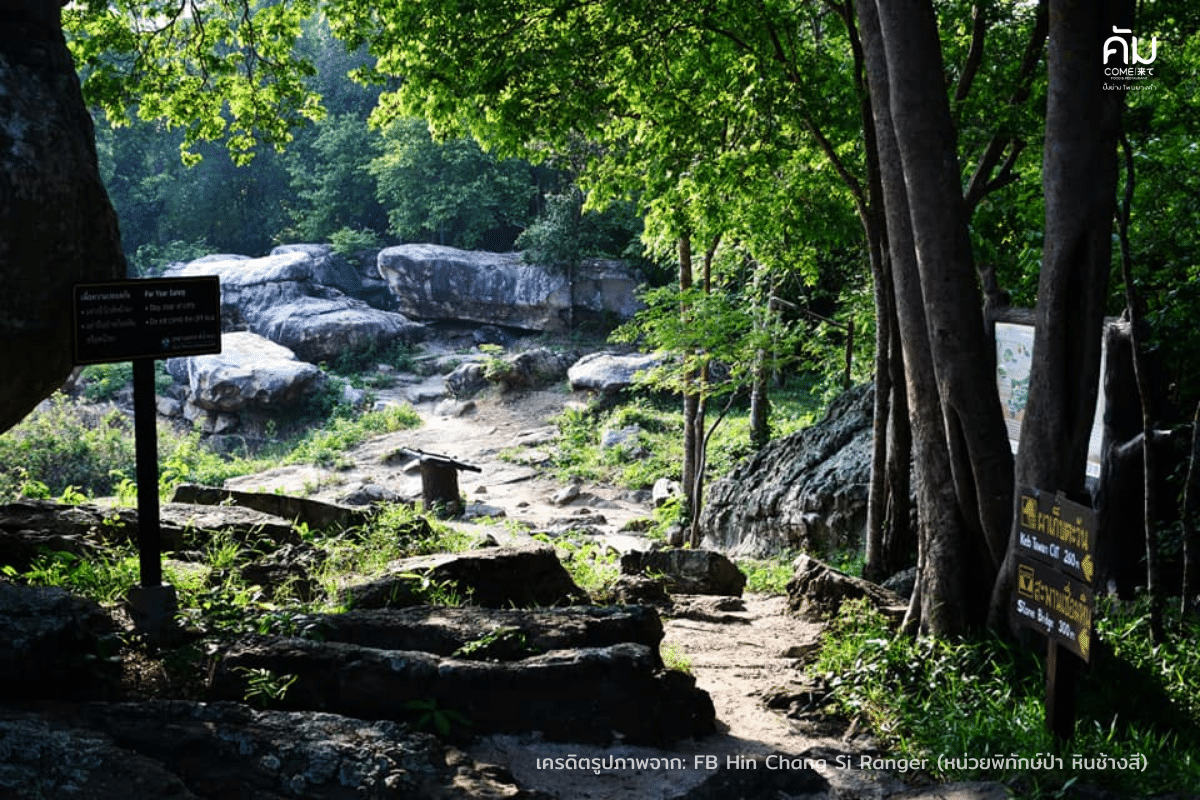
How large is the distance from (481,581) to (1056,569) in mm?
3593

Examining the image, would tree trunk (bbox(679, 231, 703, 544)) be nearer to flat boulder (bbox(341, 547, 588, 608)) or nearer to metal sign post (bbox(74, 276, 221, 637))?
flat boulder (bbox(341, 547, 588, 608))

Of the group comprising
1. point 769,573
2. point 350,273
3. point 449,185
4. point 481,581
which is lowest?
point 769,573

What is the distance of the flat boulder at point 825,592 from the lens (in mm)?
7812

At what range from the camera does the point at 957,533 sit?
6668 millimetres

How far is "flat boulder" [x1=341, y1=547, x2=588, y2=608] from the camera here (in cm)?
646

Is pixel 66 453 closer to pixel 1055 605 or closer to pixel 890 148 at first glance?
pixel 890 148

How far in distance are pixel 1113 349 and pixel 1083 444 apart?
1.52 m

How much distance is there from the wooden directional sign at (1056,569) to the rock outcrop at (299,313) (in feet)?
101

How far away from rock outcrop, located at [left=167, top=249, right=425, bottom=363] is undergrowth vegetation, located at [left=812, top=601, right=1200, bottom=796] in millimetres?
29091

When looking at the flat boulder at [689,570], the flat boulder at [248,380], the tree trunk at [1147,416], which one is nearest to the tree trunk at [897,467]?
the flat boulder at [689,570]

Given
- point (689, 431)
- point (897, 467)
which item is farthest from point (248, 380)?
point (897, 467)

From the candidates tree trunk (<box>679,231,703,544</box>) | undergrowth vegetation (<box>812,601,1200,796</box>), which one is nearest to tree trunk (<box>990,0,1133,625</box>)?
undergrowth vegetation (<box>812,601,1200,796</box>)

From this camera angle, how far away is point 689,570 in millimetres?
9914

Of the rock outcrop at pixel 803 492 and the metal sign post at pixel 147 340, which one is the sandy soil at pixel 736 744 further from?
the metal sign post at pixel 147 340
